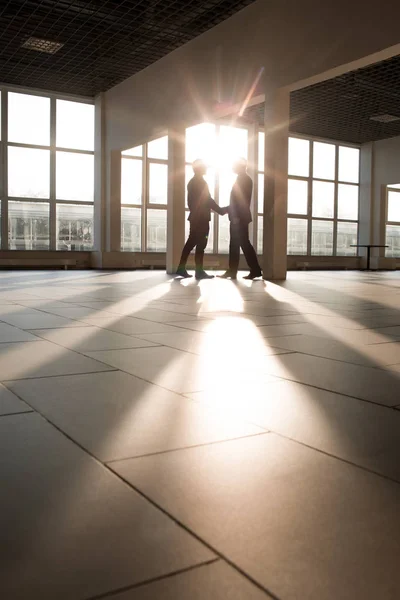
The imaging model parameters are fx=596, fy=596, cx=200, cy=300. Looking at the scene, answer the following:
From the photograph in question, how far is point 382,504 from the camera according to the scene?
112 centimetres

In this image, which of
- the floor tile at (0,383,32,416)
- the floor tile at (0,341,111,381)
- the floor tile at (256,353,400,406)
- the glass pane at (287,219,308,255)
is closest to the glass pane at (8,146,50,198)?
the glass pane at (287,219,308,255)

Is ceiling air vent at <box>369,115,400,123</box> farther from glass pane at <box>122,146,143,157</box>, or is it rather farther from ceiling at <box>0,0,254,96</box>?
ceiling at <box>0,0,254,96</box>

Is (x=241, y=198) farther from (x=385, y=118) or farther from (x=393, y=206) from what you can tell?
(x=393, y=206)

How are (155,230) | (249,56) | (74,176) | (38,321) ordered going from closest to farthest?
(38,321), (249,56), (74,176), (155,230)

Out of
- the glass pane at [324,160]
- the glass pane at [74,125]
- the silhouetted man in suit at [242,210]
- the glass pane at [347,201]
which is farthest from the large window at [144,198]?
the silhouetted man in suit at [242,210]

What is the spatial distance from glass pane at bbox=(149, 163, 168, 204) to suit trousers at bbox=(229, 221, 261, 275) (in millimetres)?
7960

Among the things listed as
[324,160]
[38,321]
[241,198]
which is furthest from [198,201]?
[324,160]

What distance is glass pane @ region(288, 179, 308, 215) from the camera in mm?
21047

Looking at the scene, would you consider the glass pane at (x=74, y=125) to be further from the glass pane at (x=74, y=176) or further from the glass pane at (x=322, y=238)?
the glass pane at (x=322, y=238)

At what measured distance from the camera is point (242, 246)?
1055 cm

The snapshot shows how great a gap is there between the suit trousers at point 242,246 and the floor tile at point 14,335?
285 inches

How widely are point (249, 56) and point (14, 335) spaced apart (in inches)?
337

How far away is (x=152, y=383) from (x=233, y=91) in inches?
381

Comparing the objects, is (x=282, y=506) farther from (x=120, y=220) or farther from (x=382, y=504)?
(x=120, y=220)
